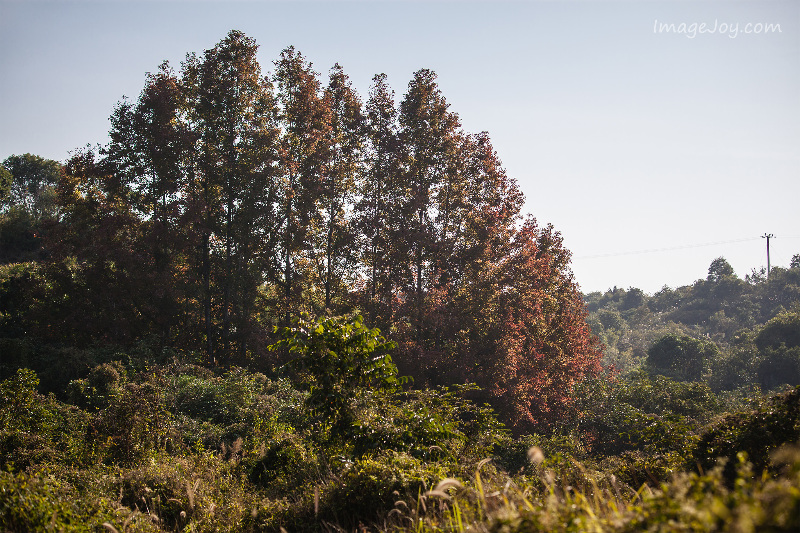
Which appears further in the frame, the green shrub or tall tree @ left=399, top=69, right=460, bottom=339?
tall tree @ left=399, top=69, right=460, bottom=339

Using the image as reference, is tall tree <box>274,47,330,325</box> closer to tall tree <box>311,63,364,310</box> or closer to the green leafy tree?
tall tree <box>311,63,364,310</box>

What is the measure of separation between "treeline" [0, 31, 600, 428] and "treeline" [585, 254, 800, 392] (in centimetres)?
1510

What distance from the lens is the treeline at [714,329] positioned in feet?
124

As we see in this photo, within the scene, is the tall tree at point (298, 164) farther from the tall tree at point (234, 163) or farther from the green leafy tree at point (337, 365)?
the green leafy tree at point (337, 365)

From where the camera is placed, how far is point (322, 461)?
795 centimetres

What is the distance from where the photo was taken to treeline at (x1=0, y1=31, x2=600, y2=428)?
1892cm

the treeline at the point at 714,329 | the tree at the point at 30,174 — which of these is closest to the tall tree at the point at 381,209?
the treeline at the point at 714,329

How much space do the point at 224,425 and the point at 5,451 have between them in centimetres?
554

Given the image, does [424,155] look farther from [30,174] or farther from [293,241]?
[30,174]

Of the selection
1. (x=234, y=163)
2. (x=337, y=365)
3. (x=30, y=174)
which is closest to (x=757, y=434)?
(x=337, y=365)

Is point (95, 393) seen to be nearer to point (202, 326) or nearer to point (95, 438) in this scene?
point (95, 438)

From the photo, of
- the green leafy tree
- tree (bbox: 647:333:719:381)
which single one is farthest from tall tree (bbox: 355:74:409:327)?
tree (bbox: 647:333:719:381)

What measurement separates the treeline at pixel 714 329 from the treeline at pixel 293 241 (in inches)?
594

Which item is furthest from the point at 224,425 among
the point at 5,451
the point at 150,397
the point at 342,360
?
the point at 342,360
